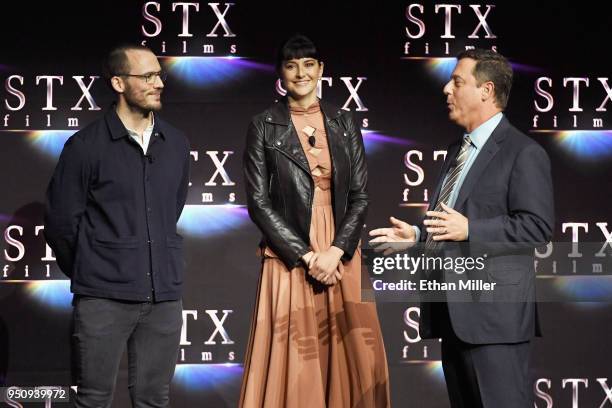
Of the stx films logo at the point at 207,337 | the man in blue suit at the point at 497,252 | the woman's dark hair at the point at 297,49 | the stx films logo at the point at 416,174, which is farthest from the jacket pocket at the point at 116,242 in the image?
the stx films logo at the point at 416,174

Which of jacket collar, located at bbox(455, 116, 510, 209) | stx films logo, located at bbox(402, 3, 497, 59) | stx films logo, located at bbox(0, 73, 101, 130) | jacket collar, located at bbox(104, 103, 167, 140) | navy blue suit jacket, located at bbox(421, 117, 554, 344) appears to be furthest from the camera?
stx films logo, located at bbox(402, 3, 497, 59)

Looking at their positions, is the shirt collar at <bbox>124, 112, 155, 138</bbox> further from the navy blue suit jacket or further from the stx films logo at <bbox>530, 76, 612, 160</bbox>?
the stx films logo at <bbox>530, 76, 612, 160</bbox>

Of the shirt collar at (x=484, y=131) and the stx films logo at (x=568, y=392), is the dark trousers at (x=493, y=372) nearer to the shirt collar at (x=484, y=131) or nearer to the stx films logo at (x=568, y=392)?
the shirt collar at (x=484, y=131)

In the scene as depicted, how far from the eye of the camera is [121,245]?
3955mm

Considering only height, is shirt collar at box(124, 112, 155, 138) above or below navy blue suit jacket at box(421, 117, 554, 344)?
above

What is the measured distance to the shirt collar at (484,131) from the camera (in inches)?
136

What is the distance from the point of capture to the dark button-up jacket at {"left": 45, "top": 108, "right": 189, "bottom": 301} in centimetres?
395

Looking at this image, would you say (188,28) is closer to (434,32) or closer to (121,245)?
(434,32)

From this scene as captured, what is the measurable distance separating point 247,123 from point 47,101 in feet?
3.73

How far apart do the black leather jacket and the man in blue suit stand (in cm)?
89

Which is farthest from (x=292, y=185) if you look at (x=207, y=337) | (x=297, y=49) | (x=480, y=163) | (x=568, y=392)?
(x=568, y=392)

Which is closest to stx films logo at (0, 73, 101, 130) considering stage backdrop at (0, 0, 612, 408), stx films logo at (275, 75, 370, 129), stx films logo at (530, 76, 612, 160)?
stage backdrop at (0, 0, 612, 408)

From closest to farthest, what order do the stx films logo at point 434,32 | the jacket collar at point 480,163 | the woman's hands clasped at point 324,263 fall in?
the jacket collar at point 480,163 → the woman's hands clasped at point 324,263 → the stx films logo at point 434,32

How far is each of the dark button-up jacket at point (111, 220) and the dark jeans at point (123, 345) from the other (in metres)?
0.07
